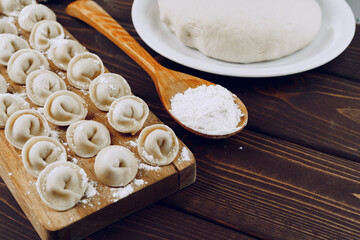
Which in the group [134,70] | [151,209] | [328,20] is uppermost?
[328,20]

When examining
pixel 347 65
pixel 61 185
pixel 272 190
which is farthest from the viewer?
pixel 347 65

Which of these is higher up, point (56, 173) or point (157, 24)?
point (157, 24)

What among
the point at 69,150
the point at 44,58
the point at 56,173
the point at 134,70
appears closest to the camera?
the point at 56,173

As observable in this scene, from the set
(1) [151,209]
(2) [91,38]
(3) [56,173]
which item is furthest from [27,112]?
(2) [91,38]

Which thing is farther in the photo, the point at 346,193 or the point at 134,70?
the point at 134,70

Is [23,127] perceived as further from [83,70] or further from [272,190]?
[272,190]

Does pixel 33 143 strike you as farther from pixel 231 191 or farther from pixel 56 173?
pixel 231 191

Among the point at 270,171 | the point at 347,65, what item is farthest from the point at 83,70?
the point at 347,65

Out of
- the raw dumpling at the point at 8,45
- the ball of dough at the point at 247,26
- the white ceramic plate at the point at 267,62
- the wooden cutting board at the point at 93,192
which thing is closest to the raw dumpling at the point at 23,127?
the wooden cutting board at the point at 93,192
